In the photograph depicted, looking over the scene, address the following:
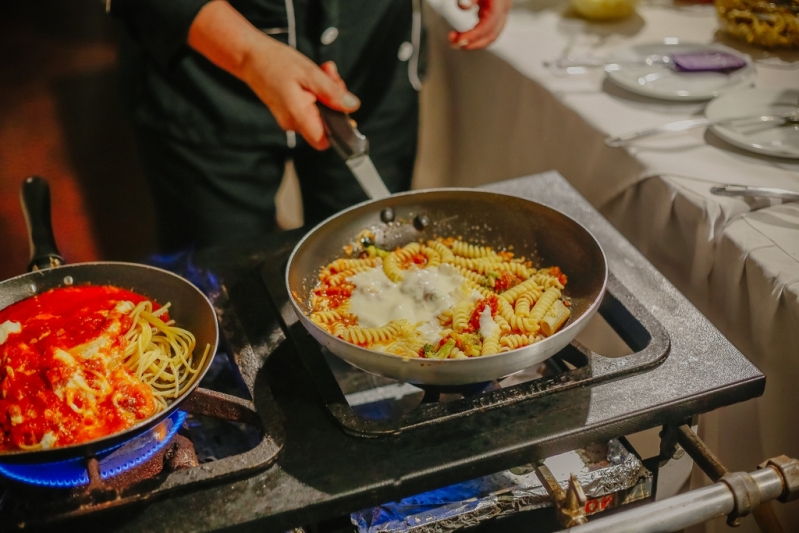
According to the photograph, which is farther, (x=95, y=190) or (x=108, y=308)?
(x=95, y=190)

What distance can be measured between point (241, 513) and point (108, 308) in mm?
420

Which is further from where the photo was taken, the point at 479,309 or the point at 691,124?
the point at 691,124

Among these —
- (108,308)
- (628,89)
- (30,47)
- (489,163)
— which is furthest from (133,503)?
(30,47)

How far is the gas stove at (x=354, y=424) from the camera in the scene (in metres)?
0.91

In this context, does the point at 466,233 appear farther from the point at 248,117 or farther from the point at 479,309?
the point at 248,117

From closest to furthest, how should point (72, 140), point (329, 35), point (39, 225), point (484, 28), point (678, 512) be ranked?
point (678, 512)
point (39, 225)
point (329, 35)
point (484, 28)
point (72, 140)

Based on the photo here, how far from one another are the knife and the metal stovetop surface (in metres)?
0.34

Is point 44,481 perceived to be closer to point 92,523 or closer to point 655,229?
point 92,523

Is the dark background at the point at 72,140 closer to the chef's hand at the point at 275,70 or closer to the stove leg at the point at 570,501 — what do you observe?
the chef's hand at the point at 275,70

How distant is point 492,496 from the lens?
1053 millimetres

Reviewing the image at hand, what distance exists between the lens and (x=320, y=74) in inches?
52.3

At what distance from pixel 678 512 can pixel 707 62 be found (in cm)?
141

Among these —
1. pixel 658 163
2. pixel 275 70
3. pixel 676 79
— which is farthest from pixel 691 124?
pixel 275 70

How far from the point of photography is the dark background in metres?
3.25
